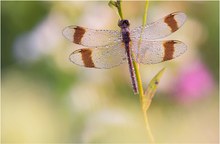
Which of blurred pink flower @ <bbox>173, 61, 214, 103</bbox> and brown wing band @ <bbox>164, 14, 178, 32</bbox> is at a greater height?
brown wing band @ <bbox>164, 14, 178, 32</bbox>

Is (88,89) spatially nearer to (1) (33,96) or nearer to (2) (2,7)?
(1) (33,96)

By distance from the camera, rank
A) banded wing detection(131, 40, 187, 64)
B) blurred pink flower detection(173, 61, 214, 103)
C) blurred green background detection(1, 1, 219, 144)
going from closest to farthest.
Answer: banded wing detection(131, 40, 187, 64)
blurred green background detection(1, 1, 219, 144)
blurred pink flower detection(173, 61, 214, 103)

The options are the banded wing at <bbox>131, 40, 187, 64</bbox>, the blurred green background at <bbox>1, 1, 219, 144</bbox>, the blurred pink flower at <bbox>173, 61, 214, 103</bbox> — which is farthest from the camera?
the blurred pink flower at <bbox>173, 61, 214, 103</bbox>

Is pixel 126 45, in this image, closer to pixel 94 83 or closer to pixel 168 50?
pixel 168 50

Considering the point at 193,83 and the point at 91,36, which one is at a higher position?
the point at 91,36

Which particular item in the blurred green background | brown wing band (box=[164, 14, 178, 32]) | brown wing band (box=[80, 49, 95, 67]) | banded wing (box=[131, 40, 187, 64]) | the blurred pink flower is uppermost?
brown wing band (box=[164, 14, 178, 32])

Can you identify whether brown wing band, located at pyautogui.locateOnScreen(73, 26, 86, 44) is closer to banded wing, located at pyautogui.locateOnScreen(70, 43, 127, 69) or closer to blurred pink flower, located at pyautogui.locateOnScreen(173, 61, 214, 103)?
banded wing, located at pyautogui.locateOnScreen(70, 43, 127, 69)

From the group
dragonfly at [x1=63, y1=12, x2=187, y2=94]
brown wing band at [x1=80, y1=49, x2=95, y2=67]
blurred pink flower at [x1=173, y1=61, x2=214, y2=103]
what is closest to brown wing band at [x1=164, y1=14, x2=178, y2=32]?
dragonfly at [x1=63, y1=12, x2=187, y2=94]

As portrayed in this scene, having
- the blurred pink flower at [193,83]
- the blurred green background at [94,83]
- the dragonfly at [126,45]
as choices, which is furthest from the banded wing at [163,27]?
the blurred pink flower at [193,83]

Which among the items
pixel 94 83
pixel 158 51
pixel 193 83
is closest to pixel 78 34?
pixel 158 51
